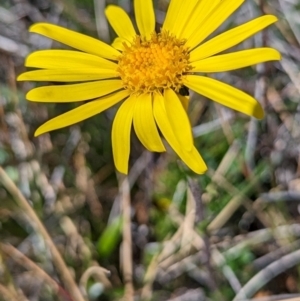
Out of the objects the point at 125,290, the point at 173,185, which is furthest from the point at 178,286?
the point at 173,185

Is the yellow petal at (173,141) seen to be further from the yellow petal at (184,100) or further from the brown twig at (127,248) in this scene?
the brown twig at (127,248)

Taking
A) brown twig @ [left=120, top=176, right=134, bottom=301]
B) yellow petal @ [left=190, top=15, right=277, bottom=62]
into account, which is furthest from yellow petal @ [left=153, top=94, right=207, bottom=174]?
brown twig @ [left=120, top=176, right=134, bottom=301]

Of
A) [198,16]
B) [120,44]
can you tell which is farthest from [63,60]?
[198,16]

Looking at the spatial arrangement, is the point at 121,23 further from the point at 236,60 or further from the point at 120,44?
the point at 236,60

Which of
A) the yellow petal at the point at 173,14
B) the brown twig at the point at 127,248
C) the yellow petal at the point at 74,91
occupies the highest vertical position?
the yellow petal at the point at 173,14

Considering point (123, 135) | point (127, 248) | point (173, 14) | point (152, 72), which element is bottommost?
point (127, 248)

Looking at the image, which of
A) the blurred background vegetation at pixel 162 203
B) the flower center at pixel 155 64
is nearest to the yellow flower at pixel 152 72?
the flower center at pixel 155 64

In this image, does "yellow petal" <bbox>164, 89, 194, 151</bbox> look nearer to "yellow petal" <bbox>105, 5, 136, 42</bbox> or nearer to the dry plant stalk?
"yellow petal" <bbox>105, 5, 136, 42</bbox>
